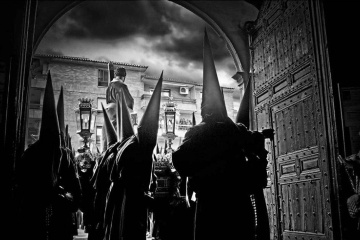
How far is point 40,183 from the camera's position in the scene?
4609mm

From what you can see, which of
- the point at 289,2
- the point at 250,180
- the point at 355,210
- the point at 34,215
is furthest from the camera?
the point at 289,2

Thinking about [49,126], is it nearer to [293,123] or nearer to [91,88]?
[293,123]

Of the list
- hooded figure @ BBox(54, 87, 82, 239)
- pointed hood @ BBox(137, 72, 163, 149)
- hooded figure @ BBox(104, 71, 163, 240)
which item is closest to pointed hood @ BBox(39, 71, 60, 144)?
hooded figure @ BBox(54, 87, 82, 239)

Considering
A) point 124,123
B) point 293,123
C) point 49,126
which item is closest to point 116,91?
point 124,123

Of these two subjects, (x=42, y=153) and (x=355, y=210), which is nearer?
(x=355, y=210)

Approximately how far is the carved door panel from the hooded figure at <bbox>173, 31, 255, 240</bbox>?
2.43m

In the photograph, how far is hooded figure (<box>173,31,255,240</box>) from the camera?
131 inches

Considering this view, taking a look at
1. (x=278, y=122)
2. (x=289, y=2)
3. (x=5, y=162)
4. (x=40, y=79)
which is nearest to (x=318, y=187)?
(x=278, y=122)

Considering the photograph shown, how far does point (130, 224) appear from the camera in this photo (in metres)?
4.68

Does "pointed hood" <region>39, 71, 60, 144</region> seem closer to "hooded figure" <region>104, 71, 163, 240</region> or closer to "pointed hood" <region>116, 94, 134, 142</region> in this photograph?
"hooded figure" <region>104, 71, 163, 240</region>

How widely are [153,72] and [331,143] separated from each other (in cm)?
2632

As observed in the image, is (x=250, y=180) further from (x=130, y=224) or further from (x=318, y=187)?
(x=318, y=187)

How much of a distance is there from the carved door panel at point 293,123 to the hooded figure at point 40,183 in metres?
3.79

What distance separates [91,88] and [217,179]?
26996mm
